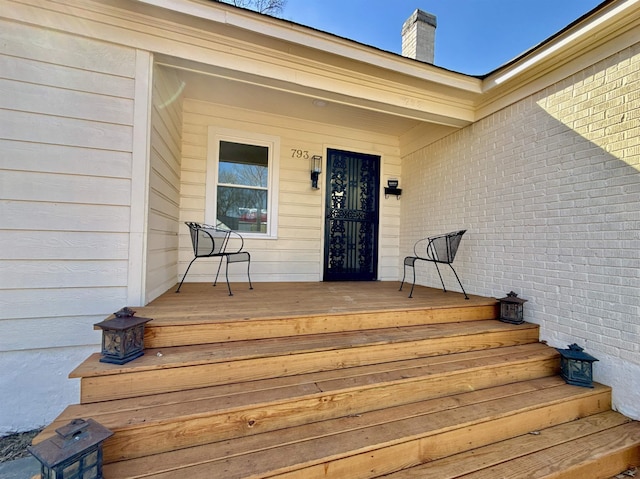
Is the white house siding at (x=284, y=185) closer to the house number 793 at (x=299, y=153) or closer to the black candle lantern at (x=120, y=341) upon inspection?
the house number 793 at (x=299, y=153)

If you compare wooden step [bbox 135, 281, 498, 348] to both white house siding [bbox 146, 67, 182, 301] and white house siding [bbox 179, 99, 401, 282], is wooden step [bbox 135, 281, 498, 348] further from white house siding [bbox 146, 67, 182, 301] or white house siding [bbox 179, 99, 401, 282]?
white house siding [bbox 179, 99, 401, 282]

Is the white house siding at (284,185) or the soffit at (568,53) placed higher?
the soffit at (568,53)

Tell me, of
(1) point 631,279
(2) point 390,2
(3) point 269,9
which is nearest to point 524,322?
(1) point 631,279

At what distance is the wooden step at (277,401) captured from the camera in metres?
1.50

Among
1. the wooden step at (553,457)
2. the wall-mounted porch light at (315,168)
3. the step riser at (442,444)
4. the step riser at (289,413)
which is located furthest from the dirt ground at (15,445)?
the wall-mounted porch light at (315,168)

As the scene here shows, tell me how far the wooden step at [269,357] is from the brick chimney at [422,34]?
444 cm

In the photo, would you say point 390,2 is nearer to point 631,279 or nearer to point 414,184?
point 414,184

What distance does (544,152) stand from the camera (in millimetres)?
2885

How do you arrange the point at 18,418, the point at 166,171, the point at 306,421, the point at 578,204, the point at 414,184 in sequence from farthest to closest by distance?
the point at 414,184 < the point at 166,171 < the point at 578,204 < the point at 18,418 < the point at 306,421

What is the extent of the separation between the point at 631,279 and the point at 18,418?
4.80 m

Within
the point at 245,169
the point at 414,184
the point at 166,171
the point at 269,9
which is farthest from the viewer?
the point at 269,9

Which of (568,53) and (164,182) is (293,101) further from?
(568,53)

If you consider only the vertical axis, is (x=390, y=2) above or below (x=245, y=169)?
above

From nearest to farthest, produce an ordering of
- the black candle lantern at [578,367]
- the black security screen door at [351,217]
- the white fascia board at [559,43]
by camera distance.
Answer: the white fascia board at [559,43], the black candle lantern at [578,367], the black security screen door at [351,217]
